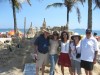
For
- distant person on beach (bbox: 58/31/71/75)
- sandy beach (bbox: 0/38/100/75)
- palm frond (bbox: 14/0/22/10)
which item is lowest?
sandy beach (bbox: 0/38/100/75)

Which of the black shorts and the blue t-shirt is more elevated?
the blue t-shirt

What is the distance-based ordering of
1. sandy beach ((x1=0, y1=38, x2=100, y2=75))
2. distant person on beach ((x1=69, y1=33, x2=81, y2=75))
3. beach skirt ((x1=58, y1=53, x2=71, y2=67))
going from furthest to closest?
1. sandy beach ((x1=0, y1=38, x2=100, y2=75))
2. beach skirt ((x1=58, y1=53, x2=71, y2=67))
3. distant person on beach ((x1=69, y1=33, x2=81, y2=75))

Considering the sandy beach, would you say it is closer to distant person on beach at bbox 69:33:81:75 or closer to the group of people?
the group of people

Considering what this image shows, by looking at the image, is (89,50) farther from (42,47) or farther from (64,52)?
(42,47)

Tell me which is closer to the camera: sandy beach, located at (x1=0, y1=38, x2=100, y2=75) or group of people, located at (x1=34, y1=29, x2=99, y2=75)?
group of people, located at (x1=34, y1=29, x2=99, y2=75)

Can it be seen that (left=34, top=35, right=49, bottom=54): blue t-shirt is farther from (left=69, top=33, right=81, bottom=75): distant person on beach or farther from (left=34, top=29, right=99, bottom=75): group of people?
(left=69, top=33, right=81, bottom=75): distant person on beach

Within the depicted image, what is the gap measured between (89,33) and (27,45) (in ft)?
19.7

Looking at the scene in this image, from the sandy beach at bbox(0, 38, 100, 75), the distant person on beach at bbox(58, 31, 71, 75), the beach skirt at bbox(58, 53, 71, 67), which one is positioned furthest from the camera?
the sandy beach at bbox(0, 38, 100, 75)

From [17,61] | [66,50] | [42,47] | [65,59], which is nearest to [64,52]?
[66,50]

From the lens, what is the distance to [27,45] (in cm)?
1469

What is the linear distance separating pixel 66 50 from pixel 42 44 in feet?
2.74

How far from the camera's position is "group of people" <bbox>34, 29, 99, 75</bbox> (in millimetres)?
9266

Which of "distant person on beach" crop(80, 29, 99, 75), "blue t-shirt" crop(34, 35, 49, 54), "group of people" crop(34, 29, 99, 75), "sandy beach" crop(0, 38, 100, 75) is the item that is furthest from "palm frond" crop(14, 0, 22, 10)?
"distant person on beach" crop(80, 29, 99, 75)

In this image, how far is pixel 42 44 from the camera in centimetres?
1005
